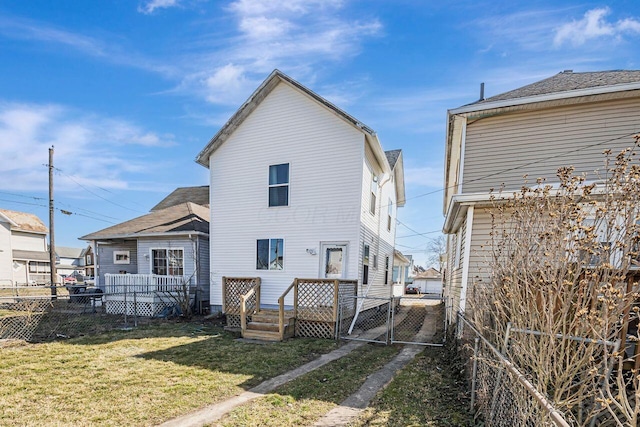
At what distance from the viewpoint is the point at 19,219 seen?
86.1ft

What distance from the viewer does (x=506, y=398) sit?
2879mm

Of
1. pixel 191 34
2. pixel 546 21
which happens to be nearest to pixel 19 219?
pixel 191 34

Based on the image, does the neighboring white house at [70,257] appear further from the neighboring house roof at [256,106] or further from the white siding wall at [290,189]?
the white siding wall at [290,189]

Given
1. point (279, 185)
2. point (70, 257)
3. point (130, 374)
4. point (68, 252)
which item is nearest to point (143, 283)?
point (279, 185)

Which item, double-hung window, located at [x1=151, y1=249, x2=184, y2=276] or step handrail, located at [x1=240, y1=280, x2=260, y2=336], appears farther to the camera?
double-hung window, located at [x1=151, y1=249, x2=184, y2=276]

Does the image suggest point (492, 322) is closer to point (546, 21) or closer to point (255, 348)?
point (255, 348)

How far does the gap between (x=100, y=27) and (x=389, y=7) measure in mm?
8104

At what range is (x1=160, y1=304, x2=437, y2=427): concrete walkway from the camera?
3.64 metres

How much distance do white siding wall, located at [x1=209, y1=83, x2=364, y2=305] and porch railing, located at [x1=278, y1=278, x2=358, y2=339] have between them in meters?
1.12

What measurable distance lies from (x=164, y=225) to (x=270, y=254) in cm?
619

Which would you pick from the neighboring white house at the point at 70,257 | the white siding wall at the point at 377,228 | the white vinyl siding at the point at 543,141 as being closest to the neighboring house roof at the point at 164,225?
the white siding wall at the point at 377,228

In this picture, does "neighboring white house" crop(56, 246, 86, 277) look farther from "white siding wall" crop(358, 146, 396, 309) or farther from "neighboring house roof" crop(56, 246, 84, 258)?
"white siding wall" crop(358, 146, 396, 309)

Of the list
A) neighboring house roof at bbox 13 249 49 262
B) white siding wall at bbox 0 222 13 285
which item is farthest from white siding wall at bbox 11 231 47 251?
white siding wall at bbox 0 222 13 285

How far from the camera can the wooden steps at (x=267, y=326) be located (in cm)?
793
